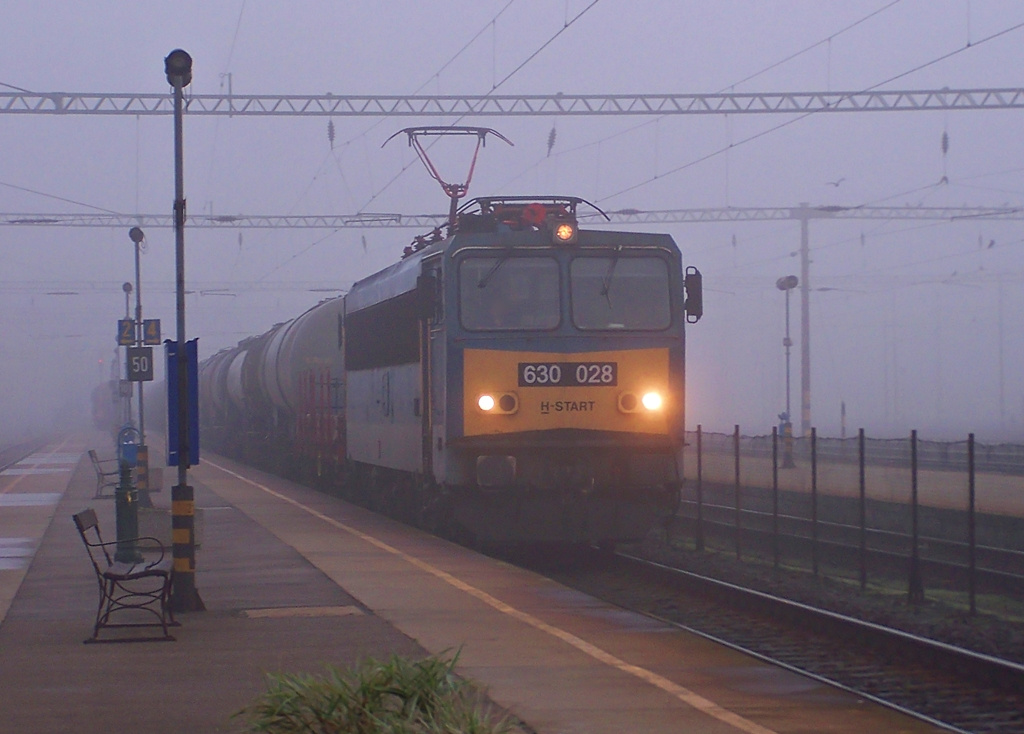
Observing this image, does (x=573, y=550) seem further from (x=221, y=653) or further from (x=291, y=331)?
(x=291, y=331)

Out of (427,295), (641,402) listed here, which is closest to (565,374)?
(641,402)

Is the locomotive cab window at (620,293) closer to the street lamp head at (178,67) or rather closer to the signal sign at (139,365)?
the street lamp head at (178,67)

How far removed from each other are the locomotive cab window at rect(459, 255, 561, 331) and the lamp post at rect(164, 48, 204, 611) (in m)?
4.07

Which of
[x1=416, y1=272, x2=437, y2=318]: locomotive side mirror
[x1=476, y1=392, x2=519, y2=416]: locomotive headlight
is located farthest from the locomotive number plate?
[x1=416, y1=272, x2=437, y2=318]: locomotive side mirror

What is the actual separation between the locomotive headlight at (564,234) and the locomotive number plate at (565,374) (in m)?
1.39

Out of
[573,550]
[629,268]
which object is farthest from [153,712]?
[573,550]

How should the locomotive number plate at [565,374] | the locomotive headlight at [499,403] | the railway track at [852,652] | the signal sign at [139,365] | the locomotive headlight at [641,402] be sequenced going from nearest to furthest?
1. the railway track at [852,652]
2. the locomotive headlight at [499,403]
3. the locomotive number plate at [565,374]
4. the locomotive headlight at [641,402]
5. the signal sign at [139,365]

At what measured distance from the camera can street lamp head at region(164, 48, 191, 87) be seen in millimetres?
11945

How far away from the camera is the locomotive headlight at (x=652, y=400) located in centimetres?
1544

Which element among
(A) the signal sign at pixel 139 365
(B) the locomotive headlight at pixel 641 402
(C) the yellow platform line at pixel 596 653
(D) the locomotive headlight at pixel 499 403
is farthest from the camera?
(A) the signal sign at pixel 139 365

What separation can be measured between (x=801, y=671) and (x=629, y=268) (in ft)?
23.4

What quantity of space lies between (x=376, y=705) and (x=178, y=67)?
713cm

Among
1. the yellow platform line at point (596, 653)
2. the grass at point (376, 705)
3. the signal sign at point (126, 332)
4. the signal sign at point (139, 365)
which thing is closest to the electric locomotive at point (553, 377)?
the yellow platform line at point (596, 653)

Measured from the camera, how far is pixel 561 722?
7645 mm
